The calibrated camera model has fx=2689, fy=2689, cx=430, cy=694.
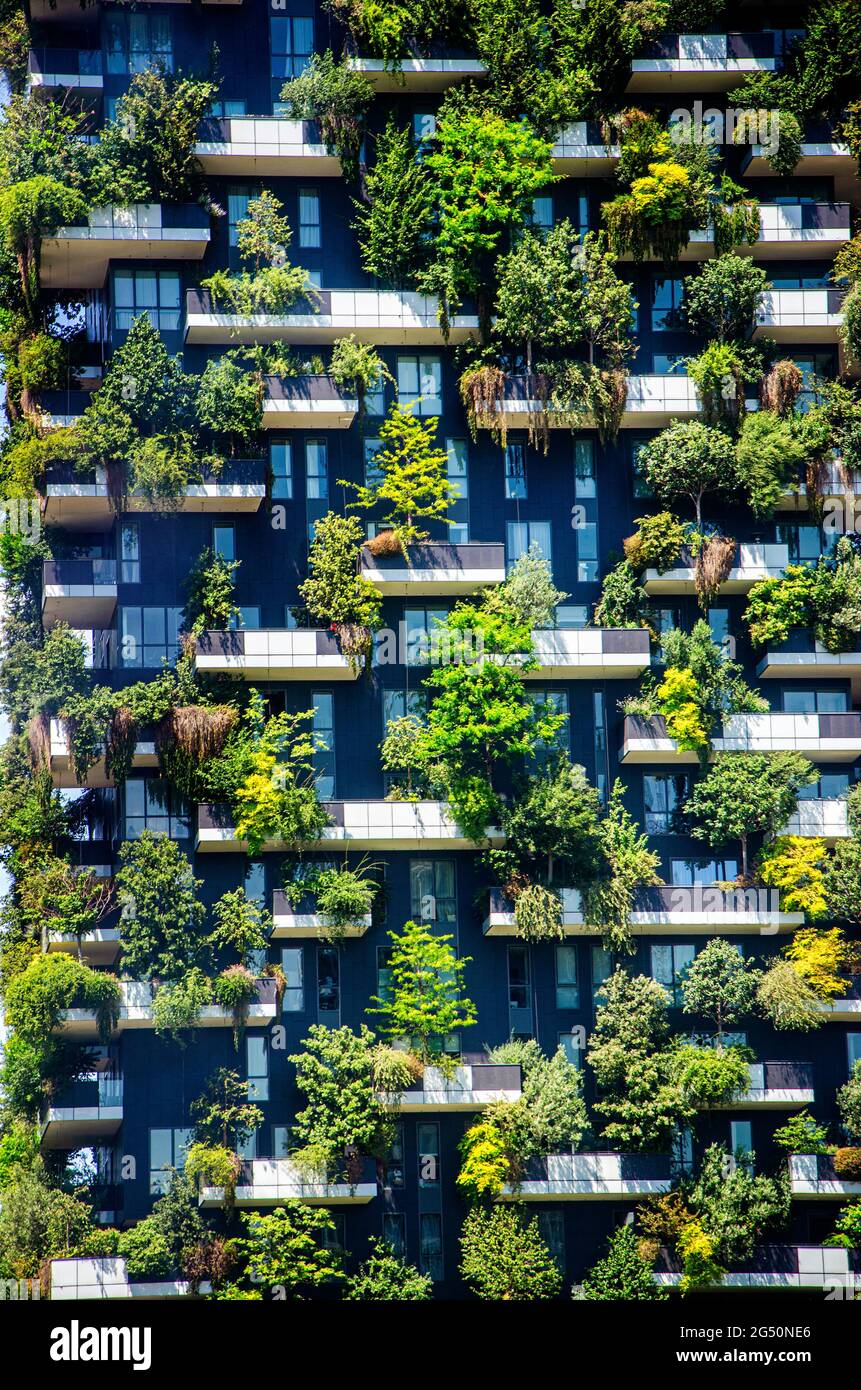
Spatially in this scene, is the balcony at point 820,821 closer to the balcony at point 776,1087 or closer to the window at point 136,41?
the balcony at point 776,1087

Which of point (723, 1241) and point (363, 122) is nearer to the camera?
point (723, 1241)

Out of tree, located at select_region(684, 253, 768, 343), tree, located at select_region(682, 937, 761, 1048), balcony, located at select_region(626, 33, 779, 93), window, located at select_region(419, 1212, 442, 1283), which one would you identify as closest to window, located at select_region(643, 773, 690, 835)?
tree, located at select_region(682, 937, 761, 1048)

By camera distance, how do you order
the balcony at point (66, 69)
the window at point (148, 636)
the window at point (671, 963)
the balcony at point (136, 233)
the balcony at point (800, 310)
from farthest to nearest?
the balcony at point (800, 310) < the balcony at point (66, 69) < the balcony at point (136, 233) < the window at point (671, 963) < the window at point (148, 636)

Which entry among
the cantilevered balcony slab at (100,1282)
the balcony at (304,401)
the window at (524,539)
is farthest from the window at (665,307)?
the cantilevered balcony slab at (100,1282)
